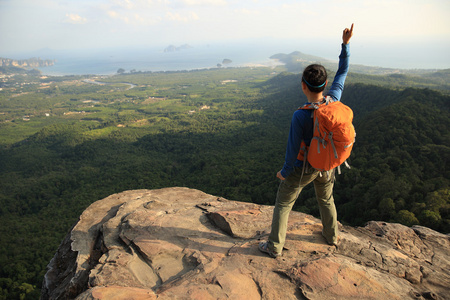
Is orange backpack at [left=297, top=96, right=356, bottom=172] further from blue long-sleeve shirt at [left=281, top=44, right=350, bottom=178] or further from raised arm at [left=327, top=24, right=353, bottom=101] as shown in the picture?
raised arm at [left=327, top=24, right=353, bottom=101]

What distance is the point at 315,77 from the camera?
3.75 metres

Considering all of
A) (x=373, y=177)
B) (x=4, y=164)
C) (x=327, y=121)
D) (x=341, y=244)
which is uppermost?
(x=327, y=121)

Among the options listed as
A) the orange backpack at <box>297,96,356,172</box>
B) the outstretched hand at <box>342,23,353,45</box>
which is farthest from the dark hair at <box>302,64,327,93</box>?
the outstretched hand at <box>342,23,353,45</box>

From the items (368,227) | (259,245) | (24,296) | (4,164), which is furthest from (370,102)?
(4,164)

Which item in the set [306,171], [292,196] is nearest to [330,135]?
[306,171]

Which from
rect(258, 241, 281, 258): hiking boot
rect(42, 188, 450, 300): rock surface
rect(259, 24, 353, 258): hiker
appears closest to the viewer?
rect(259, 24, 353, 258): hiker

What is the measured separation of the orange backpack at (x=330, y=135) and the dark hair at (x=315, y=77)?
25 centimetres

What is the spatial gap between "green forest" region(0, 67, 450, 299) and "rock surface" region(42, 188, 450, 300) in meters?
8.00

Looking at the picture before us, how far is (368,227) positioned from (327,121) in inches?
175

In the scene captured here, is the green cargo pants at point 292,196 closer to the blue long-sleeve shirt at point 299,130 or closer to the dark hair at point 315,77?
the blue long-sleeve shirt at point 299,130

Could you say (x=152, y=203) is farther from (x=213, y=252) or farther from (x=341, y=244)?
(x=341, y=244)

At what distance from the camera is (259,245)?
190 inches

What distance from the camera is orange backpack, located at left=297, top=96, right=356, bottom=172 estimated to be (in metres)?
3.60

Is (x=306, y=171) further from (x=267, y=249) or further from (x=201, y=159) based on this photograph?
(x=201, y=159)
